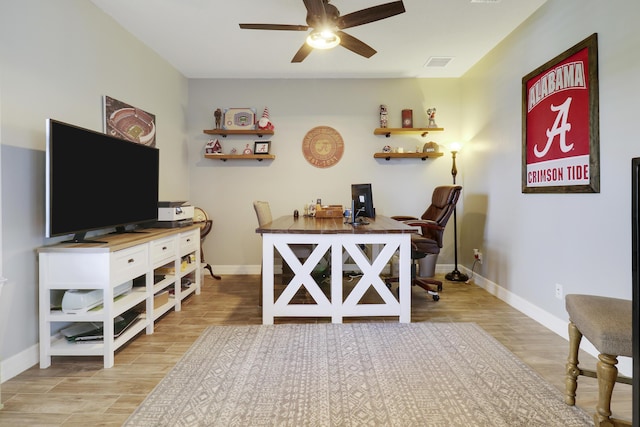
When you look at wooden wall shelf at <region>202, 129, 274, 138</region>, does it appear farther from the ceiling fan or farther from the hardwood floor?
the hardwood floor

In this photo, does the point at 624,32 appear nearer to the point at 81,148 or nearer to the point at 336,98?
the point at 336,98

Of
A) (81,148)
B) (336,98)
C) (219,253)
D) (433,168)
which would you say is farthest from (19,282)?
(433,168)

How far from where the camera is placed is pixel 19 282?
6.19ft

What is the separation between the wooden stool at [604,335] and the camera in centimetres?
124

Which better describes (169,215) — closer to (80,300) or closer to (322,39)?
(80,300)

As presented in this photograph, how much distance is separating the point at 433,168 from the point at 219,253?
10.5 feet

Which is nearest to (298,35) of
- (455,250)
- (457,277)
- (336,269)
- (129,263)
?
(336,269)

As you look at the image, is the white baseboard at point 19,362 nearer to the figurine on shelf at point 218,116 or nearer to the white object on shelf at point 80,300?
the white object on shelf at point 80,300

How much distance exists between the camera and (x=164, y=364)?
199 cm

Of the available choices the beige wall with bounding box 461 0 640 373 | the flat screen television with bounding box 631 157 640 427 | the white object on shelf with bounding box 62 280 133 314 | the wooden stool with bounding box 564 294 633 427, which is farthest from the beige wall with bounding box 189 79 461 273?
the flat screen television with bounding box 631 157 640 427

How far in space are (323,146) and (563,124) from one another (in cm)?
265

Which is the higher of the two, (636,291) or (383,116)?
(383,116)

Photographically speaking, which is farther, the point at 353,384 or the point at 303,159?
the point at 303,159

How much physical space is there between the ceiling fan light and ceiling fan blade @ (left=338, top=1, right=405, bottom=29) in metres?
0.10
